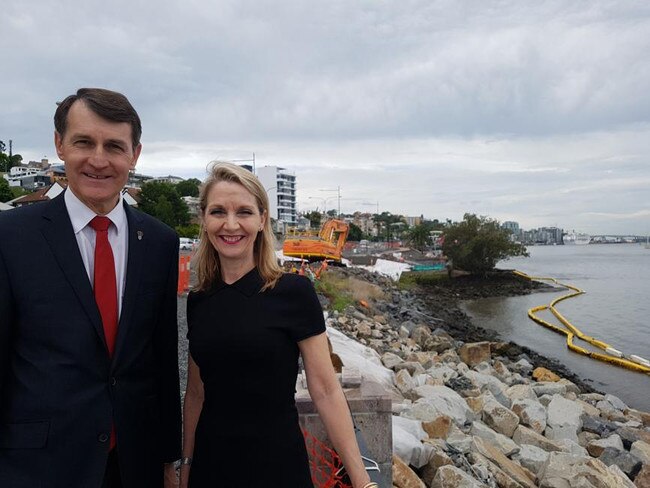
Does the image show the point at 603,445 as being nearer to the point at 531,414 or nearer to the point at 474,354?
the point at 531,414

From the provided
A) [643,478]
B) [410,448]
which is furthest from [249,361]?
[643,478]

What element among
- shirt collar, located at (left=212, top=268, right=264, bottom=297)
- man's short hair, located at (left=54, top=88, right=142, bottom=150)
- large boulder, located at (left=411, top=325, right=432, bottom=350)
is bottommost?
large boulder, located at (left=411, top=325, right=432, bottom=350)

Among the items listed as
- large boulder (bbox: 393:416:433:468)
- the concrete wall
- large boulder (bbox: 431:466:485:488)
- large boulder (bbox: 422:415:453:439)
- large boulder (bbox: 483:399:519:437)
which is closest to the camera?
the concrete wall

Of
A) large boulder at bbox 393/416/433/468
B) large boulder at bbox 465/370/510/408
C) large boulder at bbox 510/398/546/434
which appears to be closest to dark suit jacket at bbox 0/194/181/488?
large boulder at bbox 393/416/433/468

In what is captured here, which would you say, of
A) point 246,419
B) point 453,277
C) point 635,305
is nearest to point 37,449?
point 246,419

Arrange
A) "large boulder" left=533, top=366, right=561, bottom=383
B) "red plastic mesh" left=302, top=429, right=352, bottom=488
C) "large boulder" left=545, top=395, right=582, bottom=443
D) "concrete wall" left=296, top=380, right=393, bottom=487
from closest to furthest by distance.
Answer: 1. "red plastic mesh" left=302, top=429, right=352, bottom=488
2. "concrete wall" left=296, top=380, right=393, bottom=487
3. "large boulder" left=545, top=395, right=582, bottom=443
4. "large boulder" left=533, top=366, right=561, bottom=383

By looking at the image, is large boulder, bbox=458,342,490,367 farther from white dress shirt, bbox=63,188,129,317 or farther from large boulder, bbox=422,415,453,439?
white dress shirt, bbox=63,188,129,317

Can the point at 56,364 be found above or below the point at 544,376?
above

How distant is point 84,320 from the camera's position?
6.19ft

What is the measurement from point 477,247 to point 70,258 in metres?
45.4

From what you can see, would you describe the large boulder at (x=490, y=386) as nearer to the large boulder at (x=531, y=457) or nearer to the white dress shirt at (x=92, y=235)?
the large boulder at (x=531, y=457)

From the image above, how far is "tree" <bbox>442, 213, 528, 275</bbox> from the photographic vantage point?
45.1 meters

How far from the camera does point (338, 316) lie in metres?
14.7

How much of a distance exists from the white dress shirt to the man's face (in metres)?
0.04
